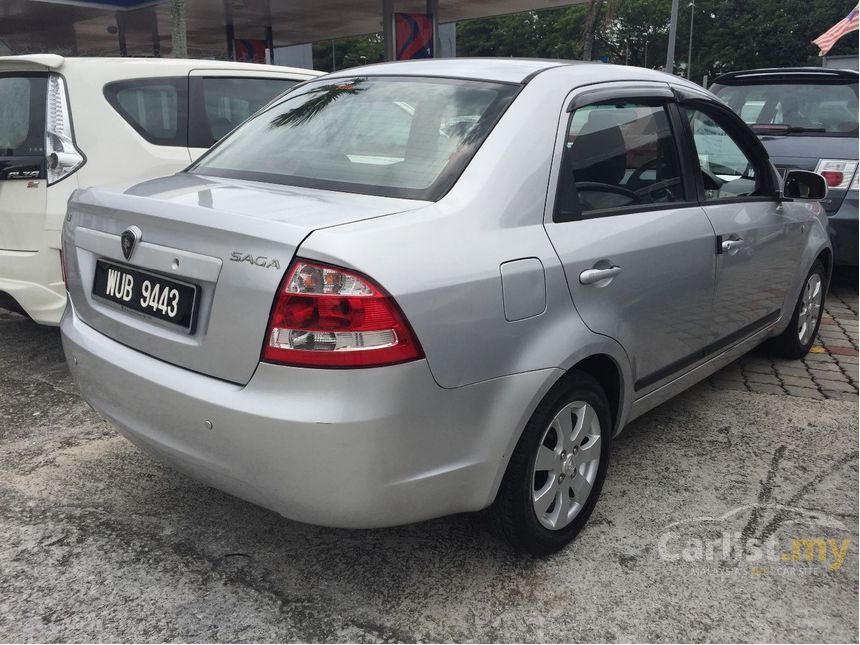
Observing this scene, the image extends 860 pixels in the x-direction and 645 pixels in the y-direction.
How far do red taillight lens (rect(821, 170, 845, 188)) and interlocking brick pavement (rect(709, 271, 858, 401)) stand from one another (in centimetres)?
113

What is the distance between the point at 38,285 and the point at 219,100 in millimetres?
1746

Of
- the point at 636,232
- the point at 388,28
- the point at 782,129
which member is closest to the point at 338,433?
the point at 636,232

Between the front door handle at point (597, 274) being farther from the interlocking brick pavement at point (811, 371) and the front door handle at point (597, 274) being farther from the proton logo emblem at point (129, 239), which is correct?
the interlocking brick pavement at point (811, 371)

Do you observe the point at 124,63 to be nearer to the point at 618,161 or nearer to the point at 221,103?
the point at 221,103

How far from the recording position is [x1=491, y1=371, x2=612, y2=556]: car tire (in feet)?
8.30

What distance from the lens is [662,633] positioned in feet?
7.85

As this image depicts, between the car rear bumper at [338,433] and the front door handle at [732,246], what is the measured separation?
1.43 metres

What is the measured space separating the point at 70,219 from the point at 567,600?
2122mm

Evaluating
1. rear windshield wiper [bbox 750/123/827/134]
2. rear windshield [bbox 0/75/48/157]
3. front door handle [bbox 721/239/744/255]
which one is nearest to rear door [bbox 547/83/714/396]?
front door handle [bbox 721/239/744/255]

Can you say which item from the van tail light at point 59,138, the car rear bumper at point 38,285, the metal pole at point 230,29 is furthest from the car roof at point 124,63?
the metal pole at point 230,29

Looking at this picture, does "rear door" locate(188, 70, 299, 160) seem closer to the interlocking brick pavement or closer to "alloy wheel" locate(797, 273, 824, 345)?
the interlocking brick pavement

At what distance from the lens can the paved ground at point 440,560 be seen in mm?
2432

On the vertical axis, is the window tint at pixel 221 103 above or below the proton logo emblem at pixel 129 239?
above

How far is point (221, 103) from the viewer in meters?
5.32
